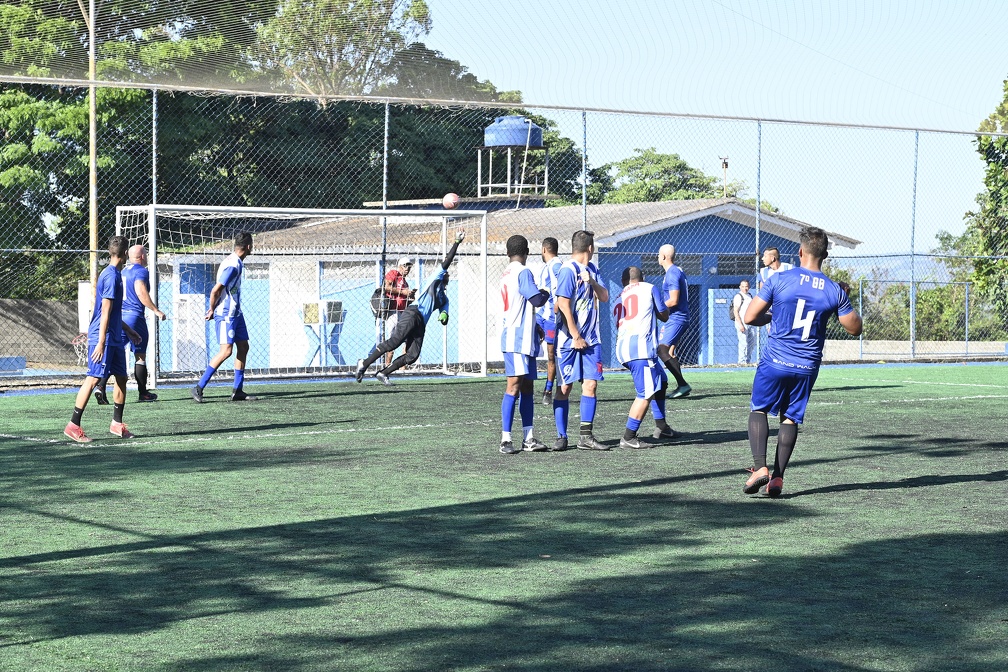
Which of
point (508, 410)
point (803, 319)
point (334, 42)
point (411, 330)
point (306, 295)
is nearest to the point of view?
point (803, 319)

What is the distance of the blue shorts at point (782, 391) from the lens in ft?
30.0

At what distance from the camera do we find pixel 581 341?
11.9 metres

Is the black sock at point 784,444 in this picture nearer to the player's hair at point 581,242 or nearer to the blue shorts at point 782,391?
the blue shorts at point 782,391

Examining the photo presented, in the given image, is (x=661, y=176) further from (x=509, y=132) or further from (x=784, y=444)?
(x=784, y=444)

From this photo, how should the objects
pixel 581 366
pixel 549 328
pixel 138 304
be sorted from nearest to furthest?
1. pixel 581 366
2. pixel 549 328
3. pixel 138 304

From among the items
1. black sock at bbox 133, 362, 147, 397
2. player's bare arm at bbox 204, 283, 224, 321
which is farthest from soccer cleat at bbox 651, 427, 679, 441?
black sock at bbox 133, 362, 147, 397

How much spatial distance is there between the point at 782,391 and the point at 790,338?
37 centimetres

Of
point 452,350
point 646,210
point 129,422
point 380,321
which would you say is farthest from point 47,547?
point 646,210

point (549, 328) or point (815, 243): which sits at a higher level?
point (815, 243)

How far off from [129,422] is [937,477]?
8.52m

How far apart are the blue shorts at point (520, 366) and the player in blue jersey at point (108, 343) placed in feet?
12.0

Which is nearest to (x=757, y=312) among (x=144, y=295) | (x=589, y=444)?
(x=589, y=444)

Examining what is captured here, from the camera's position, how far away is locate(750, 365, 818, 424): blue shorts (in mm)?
9141

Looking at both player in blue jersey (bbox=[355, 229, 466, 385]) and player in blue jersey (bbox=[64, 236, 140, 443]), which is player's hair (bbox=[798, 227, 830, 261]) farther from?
player in blue jersey (bbox=[355, 229, 466, 385])
